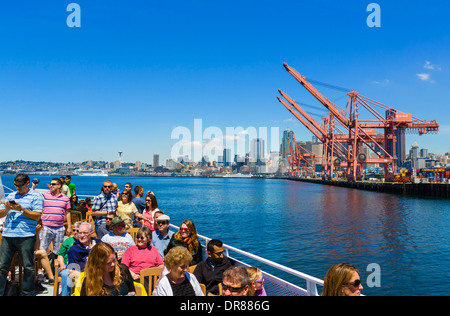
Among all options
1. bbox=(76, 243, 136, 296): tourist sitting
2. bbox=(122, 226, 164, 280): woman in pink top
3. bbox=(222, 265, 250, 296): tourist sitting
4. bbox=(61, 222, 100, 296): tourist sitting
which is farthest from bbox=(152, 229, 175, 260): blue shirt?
bbox=(222, 265, 250, 296): tourist sitting

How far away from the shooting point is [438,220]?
31.0 metres

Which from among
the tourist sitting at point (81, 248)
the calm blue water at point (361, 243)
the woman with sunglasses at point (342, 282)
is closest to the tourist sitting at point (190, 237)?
the tourist sitting at point (81, 248)

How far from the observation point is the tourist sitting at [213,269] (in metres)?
5.41

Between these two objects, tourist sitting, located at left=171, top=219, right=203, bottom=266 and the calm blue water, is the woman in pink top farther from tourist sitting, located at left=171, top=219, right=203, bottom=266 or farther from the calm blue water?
the calm blue water

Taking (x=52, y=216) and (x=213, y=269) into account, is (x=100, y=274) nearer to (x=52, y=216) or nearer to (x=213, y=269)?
(x=213, y=269)

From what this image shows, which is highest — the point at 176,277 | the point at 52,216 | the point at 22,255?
the point at 52,216

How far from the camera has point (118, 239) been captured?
606 centimetres

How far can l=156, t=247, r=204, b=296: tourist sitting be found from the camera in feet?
13.5

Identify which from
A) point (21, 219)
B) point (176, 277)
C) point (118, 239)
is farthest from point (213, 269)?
point (21, 219)

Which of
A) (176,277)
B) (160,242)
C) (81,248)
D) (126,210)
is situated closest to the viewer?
(176,277)

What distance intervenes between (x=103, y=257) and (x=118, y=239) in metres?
2.40

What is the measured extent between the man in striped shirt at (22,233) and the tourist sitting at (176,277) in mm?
2910

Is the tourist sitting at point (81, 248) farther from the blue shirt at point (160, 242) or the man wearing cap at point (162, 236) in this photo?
the blue shirt at point (160, 242)

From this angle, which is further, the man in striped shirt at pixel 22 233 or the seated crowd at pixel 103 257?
the man in striped shirt at pixel 22 233
